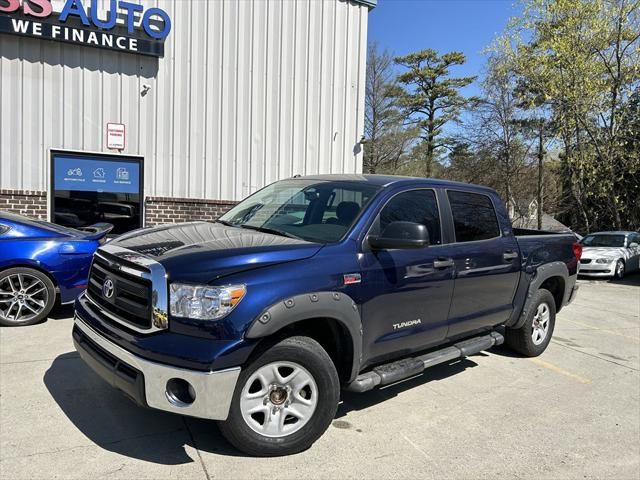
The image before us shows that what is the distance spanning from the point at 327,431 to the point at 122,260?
183cm

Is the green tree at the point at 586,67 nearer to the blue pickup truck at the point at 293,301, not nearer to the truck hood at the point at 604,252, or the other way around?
the truck hood at the point at 604,252

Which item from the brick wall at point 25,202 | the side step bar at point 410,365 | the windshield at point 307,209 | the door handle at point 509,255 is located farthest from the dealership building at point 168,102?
the side step bar at point 410,365

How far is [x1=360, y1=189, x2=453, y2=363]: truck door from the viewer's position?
353 centimetres

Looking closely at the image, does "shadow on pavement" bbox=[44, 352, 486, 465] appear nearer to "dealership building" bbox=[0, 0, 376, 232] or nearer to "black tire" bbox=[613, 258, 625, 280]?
"dealership building" bbox=[0, 0, 376, 232]

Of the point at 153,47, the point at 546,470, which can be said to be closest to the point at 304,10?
the point at 153,47

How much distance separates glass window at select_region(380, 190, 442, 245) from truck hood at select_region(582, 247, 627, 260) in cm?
1297

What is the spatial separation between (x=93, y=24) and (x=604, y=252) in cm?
1486

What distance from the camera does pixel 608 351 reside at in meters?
6.32

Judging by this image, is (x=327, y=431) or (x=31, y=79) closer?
(x=327, y=431)

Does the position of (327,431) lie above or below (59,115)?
below

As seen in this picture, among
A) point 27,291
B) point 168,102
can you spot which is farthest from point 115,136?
point 27,291

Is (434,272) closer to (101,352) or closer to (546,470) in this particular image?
(546,470)

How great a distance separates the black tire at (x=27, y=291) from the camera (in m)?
5.62

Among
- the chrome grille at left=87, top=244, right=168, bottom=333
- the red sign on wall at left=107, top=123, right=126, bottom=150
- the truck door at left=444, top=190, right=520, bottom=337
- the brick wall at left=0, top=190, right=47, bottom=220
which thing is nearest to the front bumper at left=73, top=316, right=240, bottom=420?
the chrome grille at left=87, top=244, right=168, bottom=333
